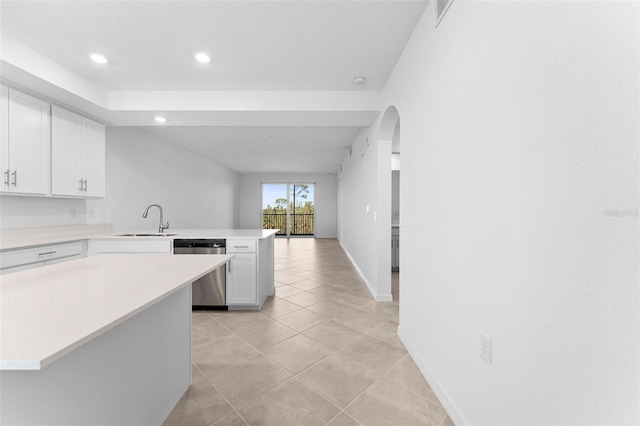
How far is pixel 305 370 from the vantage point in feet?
6.34

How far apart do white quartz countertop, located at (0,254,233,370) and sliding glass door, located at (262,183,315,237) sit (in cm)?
897

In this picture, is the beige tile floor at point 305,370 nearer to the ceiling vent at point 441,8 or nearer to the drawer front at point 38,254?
the drawer front at point 38,254

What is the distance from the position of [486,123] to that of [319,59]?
69.1 inches

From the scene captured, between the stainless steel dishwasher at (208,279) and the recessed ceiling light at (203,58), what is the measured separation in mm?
1840

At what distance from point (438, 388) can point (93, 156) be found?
424cm

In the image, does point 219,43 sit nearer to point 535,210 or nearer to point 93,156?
point 93,156

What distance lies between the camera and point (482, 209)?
1.24 meters

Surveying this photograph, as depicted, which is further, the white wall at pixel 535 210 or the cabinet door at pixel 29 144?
the cabinet door at pixel 29 144

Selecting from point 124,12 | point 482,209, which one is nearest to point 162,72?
point 124,12

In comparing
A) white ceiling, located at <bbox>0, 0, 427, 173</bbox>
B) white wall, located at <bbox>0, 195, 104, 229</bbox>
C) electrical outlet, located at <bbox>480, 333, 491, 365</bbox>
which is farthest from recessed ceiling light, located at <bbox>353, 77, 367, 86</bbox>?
white wall, located at <bbox>0, 195, 104, 229</bbox>

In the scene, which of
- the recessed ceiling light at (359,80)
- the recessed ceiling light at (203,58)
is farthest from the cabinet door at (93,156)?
the recessed ceiling light at (359,80)

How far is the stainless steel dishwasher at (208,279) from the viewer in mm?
3080

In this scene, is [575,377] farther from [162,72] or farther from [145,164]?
[145,164]

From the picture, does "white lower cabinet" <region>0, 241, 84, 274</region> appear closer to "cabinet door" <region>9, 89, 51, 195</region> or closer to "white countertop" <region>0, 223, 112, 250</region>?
"white countertop" <region>0, 223, 112, 250</region>
